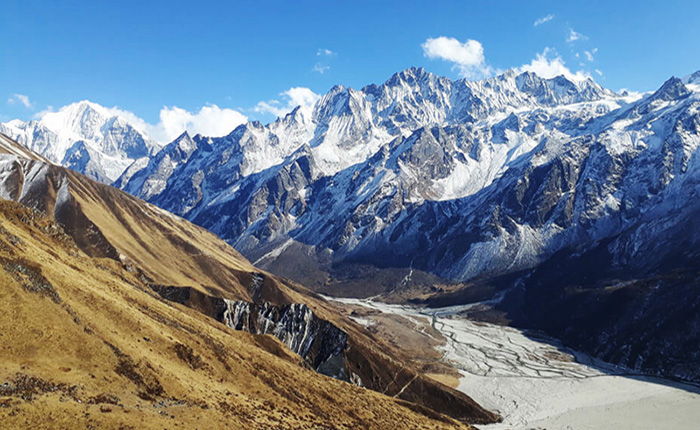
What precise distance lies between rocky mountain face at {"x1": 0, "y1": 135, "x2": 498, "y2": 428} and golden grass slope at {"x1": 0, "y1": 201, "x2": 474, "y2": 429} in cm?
44

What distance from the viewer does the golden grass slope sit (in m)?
37.9

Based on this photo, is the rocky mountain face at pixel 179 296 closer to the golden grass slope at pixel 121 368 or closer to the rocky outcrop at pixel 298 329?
the rocky outcrop at pixel 298 329

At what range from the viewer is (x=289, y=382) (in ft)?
212

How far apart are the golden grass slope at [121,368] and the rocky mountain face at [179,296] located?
0.44 m

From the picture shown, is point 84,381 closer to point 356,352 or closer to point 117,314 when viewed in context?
point 117,314

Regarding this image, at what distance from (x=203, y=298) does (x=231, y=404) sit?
211ft

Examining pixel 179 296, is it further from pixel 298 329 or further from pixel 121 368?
pixel 121 368

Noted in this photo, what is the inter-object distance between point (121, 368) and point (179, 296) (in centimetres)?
6672

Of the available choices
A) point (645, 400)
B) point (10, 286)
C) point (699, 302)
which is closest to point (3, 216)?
point (10, 286)

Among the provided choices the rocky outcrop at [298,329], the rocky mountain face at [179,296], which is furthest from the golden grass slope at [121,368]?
the rocky outcrop at [298,329]

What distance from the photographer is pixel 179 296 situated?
359 ft

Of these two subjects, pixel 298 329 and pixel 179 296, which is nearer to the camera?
pixel 298 329

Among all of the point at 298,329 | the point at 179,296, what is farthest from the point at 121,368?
the point at 179,296

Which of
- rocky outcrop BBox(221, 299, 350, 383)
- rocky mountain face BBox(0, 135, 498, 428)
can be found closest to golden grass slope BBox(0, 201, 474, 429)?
rocky mountain face BBox(0, 135, 498, 428)
